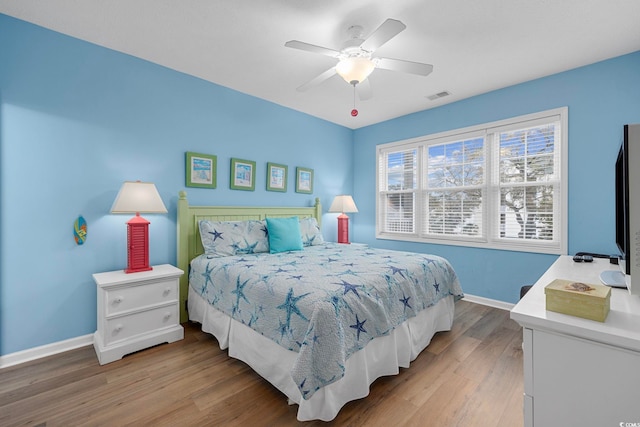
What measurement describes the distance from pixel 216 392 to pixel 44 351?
1.61 meters

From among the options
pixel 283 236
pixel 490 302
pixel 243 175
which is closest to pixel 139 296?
pixel 283 236

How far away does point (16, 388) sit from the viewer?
1832 millimetres

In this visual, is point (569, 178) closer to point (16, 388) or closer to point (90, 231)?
point (90, 231)

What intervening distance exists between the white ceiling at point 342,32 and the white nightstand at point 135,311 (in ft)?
6.73

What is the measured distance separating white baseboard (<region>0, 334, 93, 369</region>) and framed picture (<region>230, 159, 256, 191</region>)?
6.60 feet

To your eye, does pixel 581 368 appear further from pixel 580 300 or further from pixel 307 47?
pixel 307 47

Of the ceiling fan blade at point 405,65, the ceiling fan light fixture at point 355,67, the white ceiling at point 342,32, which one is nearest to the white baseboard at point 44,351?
the white ceiling at point 342,32

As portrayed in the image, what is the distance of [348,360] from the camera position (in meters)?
1.63

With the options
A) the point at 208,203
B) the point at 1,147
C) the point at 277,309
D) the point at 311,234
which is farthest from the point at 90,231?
the point at 311,234

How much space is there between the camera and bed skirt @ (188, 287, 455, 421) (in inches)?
59.3

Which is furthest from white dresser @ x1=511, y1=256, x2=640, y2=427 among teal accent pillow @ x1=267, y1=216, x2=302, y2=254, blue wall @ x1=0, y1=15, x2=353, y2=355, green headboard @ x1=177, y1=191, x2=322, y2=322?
blue wall @ x1=0, y1=15, x2=353, y2=355

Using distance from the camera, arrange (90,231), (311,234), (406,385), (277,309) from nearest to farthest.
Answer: (277,309)
(406,385)
(90,231)
(311,234)

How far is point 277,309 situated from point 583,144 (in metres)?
3.39

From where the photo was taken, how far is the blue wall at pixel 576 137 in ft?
8.64
